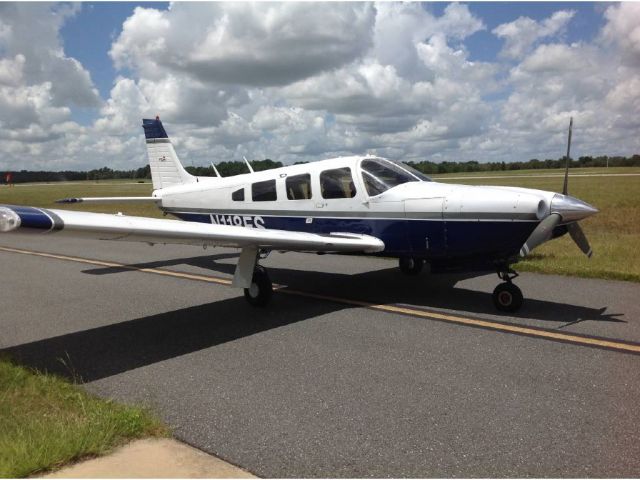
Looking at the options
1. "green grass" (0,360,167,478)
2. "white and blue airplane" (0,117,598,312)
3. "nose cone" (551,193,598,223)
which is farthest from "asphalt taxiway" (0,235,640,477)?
"nose cone" (551,193,598,223)

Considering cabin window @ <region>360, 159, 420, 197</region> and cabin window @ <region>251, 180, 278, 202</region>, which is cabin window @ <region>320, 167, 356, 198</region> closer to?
cabin window @ <region>360, 159, 420, 197</region>

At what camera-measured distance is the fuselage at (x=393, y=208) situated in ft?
20.9

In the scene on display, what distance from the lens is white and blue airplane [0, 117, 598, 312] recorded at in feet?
18.1

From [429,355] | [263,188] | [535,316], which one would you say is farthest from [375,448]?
[263,188]

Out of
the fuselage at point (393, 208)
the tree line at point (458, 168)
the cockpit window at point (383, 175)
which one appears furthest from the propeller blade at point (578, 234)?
the tree line at point (458, 168)

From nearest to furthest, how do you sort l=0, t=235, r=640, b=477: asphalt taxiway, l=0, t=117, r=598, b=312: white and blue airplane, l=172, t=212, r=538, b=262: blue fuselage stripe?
l=0, t=235, r=640, b=477: asphalt taxiway, l=0, t=117, r=598, b=312: white and blue airplane, l=172, t=212, r=538, b=262: blue fuselage stripe

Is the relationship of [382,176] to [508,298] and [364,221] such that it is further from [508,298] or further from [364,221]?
[508,298]

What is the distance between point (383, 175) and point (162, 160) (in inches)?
263

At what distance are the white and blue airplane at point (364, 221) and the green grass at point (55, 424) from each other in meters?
1.31

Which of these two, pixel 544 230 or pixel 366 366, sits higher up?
pixel 544 230

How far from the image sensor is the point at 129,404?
406cm

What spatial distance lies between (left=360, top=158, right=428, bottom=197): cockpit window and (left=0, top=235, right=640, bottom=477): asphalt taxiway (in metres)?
1.61

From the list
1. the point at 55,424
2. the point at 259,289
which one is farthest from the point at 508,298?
the point at 55,424

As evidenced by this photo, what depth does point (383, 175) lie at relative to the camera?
7.55 m
